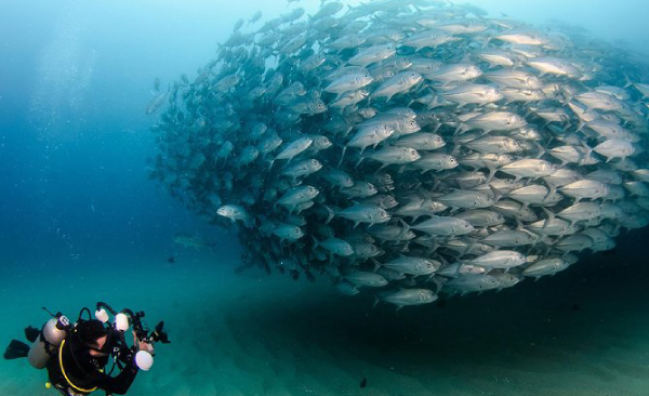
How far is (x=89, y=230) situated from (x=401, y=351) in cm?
2529

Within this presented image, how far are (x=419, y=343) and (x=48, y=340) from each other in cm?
527

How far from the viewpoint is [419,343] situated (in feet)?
20.5

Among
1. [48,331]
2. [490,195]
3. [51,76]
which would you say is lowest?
[490,195]

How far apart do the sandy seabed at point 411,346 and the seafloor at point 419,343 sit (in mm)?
22

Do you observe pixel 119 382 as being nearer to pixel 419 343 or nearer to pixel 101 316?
pixel 101 316

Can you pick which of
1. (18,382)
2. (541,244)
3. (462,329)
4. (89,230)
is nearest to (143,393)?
(18,382)

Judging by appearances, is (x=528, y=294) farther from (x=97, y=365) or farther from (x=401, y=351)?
(x=97, y=365)

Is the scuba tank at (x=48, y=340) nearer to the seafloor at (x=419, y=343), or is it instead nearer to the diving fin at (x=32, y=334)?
the diving fin at (x=32, y=334)

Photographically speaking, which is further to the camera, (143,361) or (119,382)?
(119,382)

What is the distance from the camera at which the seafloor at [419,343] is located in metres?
5.02

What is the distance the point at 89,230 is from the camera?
24.7m

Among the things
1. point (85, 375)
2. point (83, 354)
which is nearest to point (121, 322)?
point (83, 354)

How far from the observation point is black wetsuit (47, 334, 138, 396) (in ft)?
9.19

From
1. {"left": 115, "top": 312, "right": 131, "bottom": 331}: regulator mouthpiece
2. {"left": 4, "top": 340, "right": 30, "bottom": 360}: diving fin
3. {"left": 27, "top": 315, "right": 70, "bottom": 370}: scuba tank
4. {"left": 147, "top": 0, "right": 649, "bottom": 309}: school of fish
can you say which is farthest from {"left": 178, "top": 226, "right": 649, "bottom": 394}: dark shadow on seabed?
{"left": 27, "top": 315, "right": 70, "bottom": 370}: scuba tank
